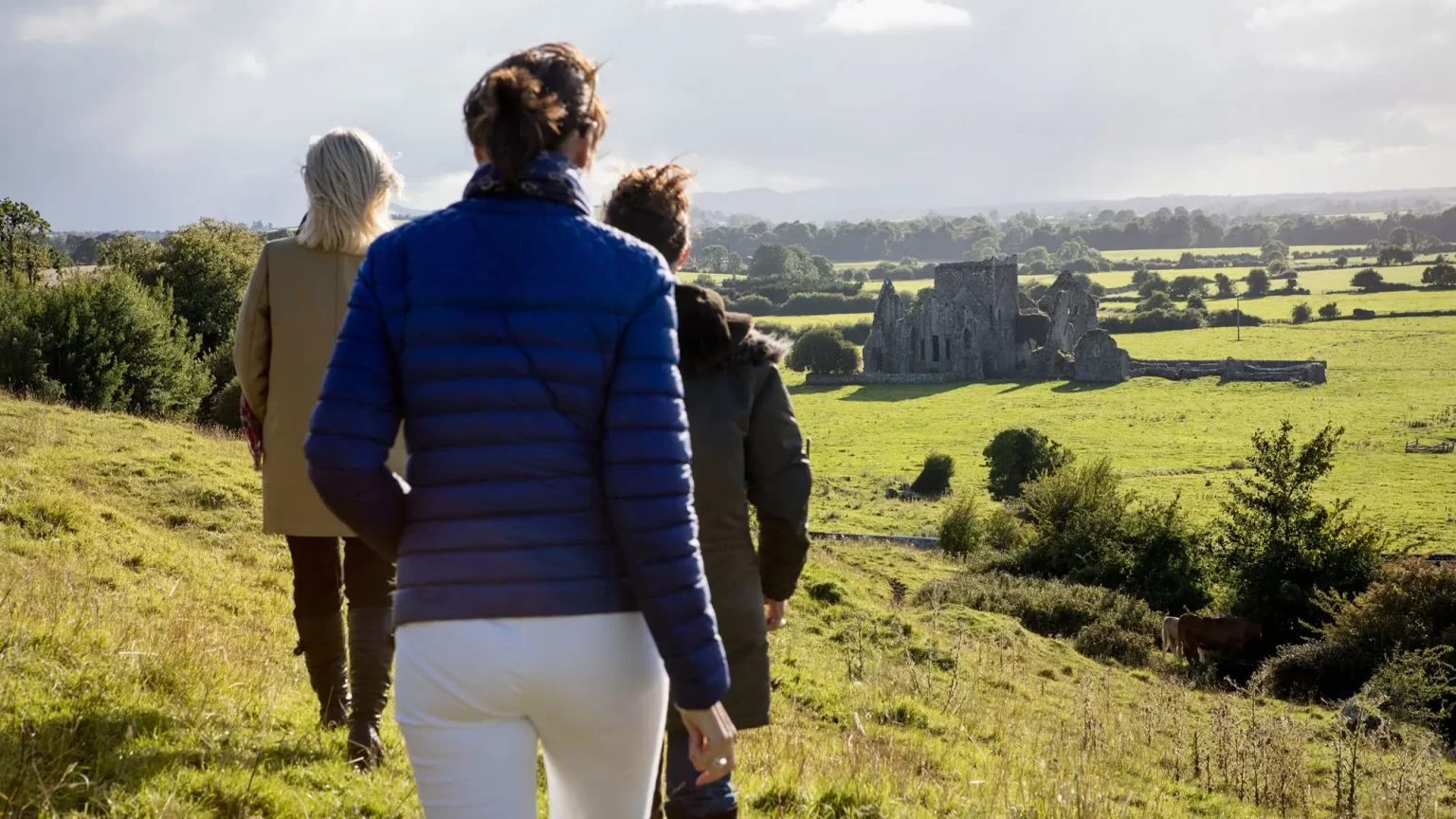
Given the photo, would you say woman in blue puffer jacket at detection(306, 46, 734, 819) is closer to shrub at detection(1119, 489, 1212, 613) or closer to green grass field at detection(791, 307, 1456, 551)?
shrub at detection(1119, 489, 1212, 613)

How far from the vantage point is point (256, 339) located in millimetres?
4816

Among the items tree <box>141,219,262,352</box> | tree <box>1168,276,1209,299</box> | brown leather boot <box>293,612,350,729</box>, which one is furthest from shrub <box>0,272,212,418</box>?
tree <box>1168,276,1209,299</box>

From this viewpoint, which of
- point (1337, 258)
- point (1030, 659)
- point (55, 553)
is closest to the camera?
point (55, 553)

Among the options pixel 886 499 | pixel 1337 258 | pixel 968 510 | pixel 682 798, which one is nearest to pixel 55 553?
pixel 682 798

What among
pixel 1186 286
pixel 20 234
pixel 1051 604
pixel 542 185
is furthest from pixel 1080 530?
pixel 1186 286

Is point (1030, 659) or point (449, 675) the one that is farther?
point (1030, 659)

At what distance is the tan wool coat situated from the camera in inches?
188

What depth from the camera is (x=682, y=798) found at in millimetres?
3586

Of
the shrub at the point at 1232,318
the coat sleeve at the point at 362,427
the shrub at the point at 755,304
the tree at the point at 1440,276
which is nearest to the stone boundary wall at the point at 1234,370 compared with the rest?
the shrub at the point at 1232,318

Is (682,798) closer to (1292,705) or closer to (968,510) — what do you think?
(1292,705)

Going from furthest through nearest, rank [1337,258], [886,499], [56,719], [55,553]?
[1337,258], [886,499], [55,553], [56,719]

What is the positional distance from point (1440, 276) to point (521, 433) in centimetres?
13451

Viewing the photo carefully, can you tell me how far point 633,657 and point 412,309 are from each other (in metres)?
0.81

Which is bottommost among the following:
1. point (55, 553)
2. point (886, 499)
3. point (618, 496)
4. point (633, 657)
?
point (886, 499)
